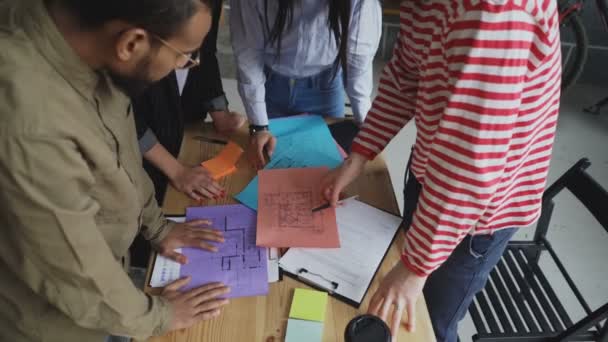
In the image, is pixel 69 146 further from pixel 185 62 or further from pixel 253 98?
pixel 253 98

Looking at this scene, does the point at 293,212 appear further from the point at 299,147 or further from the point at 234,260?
the point at 299,147

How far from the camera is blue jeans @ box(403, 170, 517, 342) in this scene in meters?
0.88

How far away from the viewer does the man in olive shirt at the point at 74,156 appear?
577 mm

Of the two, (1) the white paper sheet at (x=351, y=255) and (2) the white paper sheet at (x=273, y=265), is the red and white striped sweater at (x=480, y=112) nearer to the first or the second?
(1) the white paper sheet at (x=351, y=255)

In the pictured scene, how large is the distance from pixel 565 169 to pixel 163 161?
2318mm

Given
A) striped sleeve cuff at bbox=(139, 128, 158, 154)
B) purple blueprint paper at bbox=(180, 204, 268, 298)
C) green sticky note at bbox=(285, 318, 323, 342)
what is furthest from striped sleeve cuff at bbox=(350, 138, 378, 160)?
striped sleeve cuff at bbox=(139, 128, 158, 154)

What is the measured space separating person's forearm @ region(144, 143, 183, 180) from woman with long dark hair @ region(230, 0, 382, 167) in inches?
8.8

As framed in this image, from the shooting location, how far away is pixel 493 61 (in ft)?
1.90

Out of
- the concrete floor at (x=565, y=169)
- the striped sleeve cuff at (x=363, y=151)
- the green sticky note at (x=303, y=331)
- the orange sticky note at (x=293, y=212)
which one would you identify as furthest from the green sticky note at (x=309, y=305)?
the concrete floor at (x=565, y=169)

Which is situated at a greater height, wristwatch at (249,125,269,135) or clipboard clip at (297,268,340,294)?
clipboard clip at (297,268,340,294)

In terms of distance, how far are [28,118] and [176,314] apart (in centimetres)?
44

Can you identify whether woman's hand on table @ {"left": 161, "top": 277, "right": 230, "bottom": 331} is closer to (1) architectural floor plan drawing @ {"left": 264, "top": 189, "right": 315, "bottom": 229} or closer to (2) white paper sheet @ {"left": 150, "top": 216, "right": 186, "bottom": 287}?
(2) white paper sheet @ {"left": 150, "top": 216, "right": 186, "bottom": 287}

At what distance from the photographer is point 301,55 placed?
1.31m

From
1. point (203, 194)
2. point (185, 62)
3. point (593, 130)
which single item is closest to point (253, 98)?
point (203, 194)
